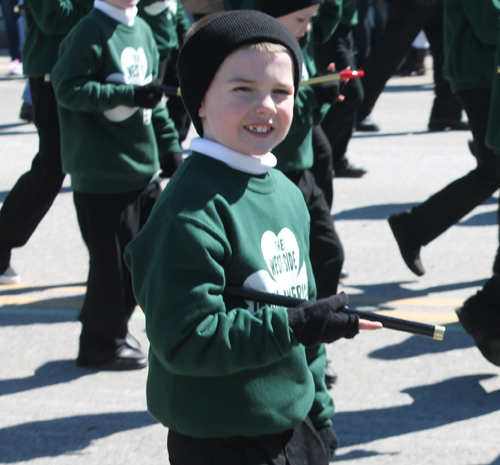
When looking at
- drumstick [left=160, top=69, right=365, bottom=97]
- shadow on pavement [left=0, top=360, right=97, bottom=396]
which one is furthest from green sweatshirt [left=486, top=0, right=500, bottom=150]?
shadow on pavement [left=0, top=360, right=97, bottom=396]

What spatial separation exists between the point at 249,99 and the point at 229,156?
0.43 ft

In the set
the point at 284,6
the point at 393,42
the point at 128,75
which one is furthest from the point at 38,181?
the point at 393,42

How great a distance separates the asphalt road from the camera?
11.6 ft

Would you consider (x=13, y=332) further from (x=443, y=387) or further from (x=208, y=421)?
(x=208, y=421)

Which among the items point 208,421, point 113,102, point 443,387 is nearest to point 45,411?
point 113,102

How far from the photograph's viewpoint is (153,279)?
1951 mm

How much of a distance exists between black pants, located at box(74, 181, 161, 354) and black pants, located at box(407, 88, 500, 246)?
1630 mm

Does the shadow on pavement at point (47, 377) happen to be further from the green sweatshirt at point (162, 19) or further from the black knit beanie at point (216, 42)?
the green sweatshirt at point (162, 19)

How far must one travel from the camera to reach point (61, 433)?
363cm

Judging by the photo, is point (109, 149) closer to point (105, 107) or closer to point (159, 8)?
point (105, 107)

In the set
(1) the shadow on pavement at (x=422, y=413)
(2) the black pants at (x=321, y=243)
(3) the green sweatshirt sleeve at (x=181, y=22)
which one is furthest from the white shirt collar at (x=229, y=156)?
(3) the green sweatshirt sleeve at (x=181, y=22)

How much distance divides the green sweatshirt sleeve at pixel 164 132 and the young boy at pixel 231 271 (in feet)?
7.38

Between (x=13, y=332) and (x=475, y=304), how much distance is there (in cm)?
223

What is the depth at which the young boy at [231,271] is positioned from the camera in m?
1.91
